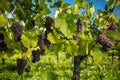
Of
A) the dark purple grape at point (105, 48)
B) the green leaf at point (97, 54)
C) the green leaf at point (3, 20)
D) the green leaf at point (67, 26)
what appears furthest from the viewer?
the dark purple grape at point (105, 48)

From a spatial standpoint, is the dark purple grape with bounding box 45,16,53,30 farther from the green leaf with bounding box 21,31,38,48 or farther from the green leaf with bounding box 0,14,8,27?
the green leaf with bounding box 0,14,8,27

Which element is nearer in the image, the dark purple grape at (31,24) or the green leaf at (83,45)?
the green leaf at (83,45)

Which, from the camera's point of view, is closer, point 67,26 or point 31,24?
point 67,26

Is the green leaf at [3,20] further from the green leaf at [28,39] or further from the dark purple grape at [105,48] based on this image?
the dark purple grape at [105,48]

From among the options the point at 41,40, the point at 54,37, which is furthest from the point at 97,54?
the point at 41,40

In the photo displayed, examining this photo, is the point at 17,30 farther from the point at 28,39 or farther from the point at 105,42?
the point at 105,42

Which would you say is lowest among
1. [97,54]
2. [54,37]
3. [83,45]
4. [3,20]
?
[97,54]

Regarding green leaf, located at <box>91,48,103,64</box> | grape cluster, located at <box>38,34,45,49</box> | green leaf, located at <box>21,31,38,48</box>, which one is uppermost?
grape cluster, located at <box>38,34,45,49</box>

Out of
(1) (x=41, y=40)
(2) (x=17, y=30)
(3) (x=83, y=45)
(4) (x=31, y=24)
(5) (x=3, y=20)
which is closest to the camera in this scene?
(5) (x=3, y=20)

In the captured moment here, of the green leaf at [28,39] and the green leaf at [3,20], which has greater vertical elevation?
the green leaf at [3,20]

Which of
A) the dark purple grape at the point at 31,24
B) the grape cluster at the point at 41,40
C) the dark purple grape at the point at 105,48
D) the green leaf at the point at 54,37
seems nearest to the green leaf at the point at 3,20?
the dark purple grape at the point at 31,24

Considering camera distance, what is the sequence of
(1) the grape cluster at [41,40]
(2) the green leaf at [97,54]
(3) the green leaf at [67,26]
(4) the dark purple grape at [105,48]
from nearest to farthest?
(3) the green leaf at [67,26] < (2) the green leaf at [97,54] < (4) the dark purple grape at [105,48] < (1) the grape cluster at [41,40]

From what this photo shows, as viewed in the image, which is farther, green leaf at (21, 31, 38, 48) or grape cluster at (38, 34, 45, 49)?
grape cluster at (38, 34, 45, 49)

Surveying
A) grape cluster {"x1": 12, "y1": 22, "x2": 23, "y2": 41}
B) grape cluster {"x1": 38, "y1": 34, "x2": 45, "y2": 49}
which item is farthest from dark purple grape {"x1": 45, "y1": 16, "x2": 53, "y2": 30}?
grape cluster {"x1": 38, "y1": 34, "x2": 45, "y2": 49}
